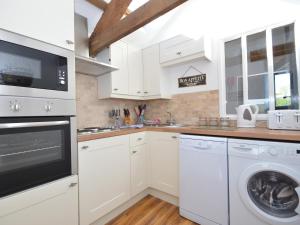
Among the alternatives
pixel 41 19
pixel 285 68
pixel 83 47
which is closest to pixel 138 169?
pixel 83 47

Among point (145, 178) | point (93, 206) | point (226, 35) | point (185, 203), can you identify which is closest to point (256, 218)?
point (185, 203)

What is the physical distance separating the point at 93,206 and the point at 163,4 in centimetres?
193

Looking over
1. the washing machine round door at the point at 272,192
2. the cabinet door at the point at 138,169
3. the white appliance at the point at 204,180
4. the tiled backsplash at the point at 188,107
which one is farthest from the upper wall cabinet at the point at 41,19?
the washing machine round door at the point at 272,192

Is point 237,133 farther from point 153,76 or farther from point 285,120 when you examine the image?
point 153,76

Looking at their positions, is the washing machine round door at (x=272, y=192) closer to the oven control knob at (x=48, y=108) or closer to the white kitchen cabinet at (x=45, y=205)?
the white kitchen cabinet at (x=45, y=205)

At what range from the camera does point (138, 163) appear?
81.3 inches

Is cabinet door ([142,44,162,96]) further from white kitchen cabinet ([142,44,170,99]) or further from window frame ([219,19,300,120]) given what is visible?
window frame ([219,19,300,120])

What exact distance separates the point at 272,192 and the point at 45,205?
5.75 feet

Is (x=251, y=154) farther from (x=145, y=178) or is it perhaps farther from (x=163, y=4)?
(x=163, y=4)

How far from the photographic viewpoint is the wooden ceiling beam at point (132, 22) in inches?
58.0

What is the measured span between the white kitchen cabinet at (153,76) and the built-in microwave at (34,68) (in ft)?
4.56

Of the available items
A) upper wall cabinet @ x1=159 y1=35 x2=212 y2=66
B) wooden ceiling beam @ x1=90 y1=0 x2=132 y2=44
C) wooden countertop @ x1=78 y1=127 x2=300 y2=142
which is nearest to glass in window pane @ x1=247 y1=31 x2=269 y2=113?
upper wall cabinet @ x1=159 y1=35 x2=212 y2=66

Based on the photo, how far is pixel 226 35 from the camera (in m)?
2.25

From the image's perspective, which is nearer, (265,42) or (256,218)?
(256,218)
